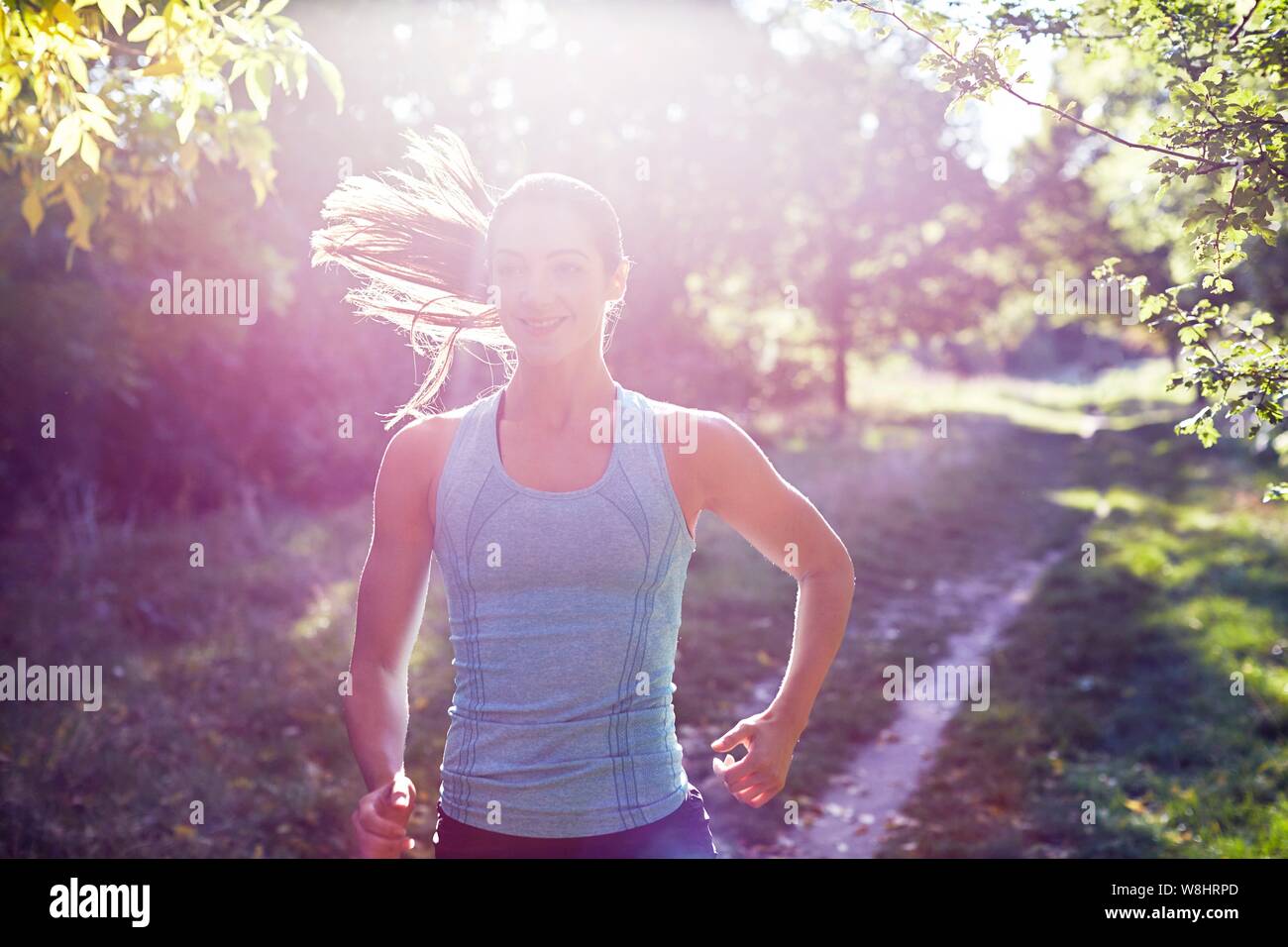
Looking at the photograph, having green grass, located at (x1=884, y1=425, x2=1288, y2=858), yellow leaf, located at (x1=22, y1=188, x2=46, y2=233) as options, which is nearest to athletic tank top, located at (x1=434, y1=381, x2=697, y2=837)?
yellow leaf, located at (x1=22, y1=188, x2=46, y2=233)

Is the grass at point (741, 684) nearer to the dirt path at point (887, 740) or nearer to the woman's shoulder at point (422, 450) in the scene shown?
the dirt path at point (887, 740)

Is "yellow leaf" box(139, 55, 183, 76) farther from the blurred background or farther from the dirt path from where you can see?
the dirt path

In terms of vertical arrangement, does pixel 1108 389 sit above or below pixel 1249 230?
above

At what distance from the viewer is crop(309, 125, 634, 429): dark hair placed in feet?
11.2

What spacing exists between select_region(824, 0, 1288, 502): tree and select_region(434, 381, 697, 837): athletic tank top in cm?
130

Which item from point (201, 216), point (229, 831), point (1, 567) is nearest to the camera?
point (229, 831)

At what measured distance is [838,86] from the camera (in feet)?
96.7

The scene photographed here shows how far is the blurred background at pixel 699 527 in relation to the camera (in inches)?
254

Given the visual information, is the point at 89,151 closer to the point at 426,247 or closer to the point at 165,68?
the point at 165,68

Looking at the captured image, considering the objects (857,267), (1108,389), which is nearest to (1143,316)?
(857,267)

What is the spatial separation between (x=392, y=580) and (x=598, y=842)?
80cm

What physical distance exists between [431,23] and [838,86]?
16197mm

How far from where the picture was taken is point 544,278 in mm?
2869

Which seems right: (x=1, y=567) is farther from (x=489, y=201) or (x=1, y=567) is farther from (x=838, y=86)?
(x=838, y=86)
